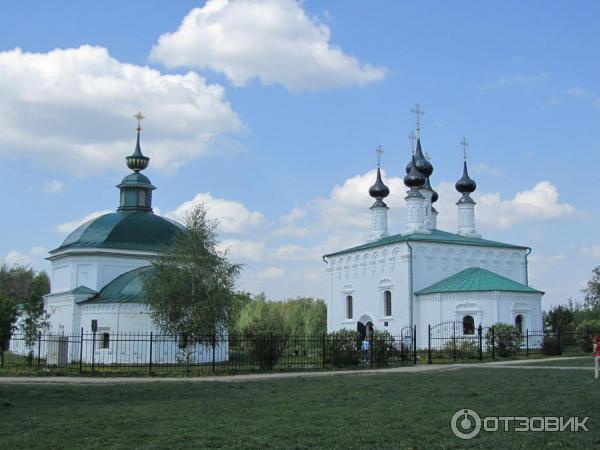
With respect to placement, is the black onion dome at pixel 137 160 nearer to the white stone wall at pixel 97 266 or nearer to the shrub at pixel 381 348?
the white stone wall at pixel 97 266

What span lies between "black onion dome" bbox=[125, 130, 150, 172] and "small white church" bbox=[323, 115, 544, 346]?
1332 centimetres

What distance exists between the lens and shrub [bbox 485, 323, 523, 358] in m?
28.0

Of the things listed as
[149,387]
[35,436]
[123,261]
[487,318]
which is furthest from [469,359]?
[35,436]

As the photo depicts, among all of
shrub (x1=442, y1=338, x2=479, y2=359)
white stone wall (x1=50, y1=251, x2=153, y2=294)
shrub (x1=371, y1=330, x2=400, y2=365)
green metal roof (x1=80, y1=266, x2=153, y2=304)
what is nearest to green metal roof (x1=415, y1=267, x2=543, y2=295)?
shrub (x1=442, y1=338, x2=479, y2=359)

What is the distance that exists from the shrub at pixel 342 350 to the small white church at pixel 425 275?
1225 centimetres

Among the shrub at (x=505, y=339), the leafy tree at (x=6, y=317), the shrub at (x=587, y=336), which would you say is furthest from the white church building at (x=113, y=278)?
the shrub at (x=587, y=336)

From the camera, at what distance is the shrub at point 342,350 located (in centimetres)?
2434

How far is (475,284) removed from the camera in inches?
1398

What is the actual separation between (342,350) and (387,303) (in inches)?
629

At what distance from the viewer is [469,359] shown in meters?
26.9

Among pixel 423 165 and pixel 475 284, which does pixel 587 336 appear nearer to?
pixel 475 284

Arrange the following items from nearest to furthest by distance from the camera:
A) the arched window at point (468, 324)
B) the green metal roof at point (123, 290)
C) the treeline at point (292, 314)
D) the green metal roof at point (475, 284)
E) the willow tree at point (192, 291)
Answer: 1. the willow tree at point (192, 291)
2. the green metal roof at point (123, 290)
3. the green metal roof at point (475, 284)
4. the arched window at point (468, 324)
5. the treeline at point (292, 314)

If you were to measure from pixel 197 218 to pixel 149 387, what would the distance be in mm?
9209

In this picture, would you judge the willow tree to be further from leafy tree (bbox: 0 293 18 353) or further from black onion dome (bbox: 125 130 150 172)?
black onion dome (bbox: 125 130 150 172)
